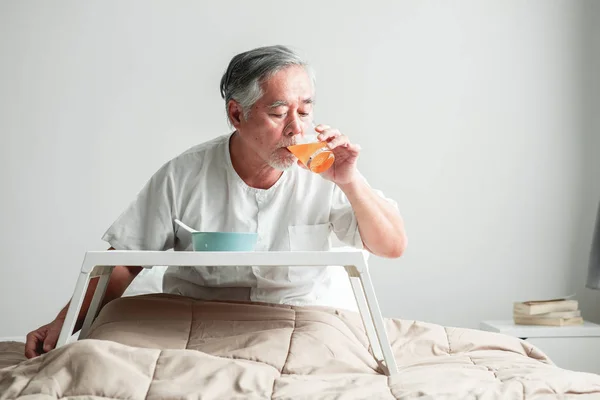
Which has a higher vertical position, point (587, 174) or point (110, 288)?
point (110, 288)

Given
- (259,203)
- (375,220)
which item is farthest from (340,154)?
(259,203)

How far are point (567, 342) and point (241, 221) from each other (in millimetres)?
1725

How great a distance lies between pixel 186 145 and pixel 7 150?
2.71ft

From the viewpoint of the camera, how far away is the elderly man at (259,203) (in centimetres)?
198

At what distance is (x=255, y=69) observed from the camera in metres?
2.02

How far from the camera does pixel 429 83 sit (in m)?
3.78

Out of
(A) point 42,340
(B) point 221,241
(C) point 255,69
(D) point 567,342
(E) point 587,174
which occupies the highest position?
(C) point 255,69

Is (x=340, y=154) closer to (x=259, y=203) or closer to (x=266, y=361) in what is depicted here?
(x=259, y=203)

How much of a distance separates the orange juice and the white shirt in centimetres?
27

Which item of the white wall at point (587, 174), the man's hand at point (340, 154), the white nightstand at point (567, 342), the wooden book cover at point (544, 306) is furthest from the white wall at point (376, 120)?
the man's hand at point (340, 154)

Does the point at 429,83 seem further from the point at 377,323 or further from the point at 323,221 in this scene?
the point at 377,323

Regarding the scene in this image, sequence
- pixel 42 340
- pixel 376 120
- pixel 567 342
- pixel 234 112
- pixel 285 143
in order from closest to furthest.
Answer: pixel 42 340, pixel 285 143, pixel 234 112, pixel 567 342, pixel 376 120

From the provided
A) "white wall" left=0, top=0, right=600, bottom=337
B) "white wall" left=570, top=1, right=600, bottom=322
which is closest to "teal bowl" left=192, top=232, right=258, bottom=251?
"white wall" left=0, top=0, right=600, bottom=337

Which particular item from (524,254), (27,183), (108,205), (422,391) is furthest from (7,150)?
(422,391)
